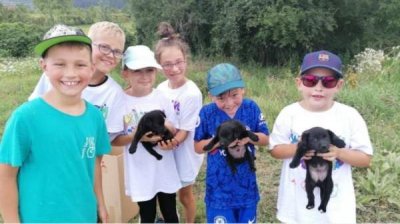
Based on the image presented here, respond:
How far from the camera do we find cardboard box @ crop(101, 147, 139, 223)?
134 inches

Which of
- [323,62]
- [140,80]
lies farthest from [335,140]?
[140,80]

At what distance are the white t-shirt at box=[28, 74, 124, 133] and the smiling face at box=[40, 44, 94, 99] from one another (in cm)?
68

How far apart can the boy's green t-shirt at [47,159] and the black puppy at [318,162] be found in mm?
1160

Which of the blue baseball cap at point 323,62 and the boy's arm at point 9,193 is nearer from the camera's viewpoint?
the boy's arm at point 9,193

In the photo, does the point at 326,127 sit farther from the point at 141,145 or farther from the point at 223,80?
the point at 141,145

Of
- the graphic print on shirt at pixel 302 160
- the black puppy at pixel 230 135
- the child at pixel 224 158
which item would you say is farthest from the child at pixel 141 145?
the graphic print on shirt at pixel 302 160

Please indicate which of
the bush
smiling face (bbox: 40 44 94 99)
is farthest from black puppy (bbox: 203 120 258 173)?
the bush

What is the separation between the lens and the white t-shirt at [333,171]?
99.0 inches

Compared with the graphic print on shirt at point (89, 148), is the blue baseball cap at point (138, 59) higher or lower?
higher

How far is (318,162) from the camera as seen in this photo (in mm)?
2430

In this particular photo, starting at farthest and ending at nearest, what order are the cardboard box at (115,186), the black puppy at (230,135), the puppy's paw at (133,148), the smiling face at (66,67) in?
the cardboard box at (115,186) < the puppy's paw at (133,148) < the black puppy at (230,135) < the smiling face at (66,67)

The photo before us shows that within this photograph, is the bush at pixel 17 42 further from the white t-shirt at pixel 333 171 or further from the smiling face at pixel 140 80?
the white t-shirt at pixel 333 171

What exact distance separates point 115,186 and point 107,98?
0.86 metres

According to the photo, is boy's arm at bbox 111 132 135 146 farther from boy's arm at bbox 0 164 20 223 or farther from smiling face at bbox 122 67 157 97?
boy's arm at bbox 0 164 20 223
